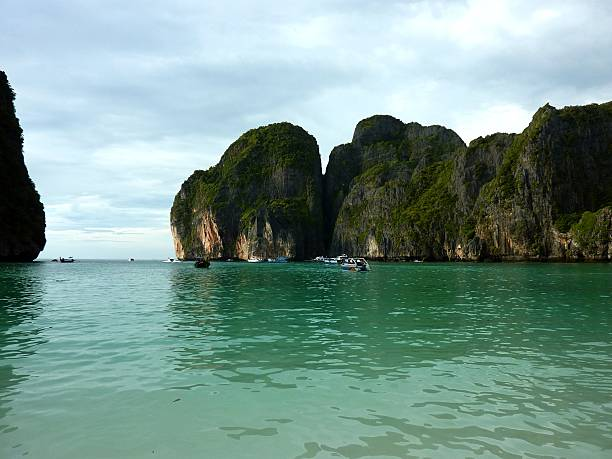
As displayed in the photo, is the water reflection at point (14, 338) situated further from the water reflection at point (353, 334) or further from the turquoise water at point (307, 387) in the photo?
the water reflection at point (353, 334)

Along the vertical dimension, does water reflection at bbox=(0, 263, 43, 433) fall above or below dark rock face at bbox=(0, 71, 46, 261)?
below

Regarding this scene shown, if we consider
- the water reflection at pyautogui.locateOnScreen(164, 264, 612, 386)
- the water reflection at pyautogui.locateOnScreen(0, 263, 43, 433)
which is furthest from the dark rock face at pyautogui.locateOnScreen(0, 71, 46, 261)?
the water reflection at pyautogui.locateOnScreen(164, 264, 612, 386)

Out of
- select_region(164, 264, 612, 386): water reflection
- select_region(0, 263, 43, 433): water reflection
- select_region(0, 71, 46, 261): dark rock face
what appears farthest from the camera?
select_region(0, 71, 46, 261): dark rock face

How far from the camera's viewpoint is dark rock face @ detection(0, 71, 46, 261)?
4323 inches

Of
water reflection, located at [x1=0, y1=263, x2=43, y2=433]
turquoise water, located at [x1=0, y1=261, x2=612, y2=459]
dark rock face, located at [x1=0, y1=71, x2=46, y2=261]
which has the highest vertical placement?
dark rock face, located at [x1=0, y1=71, x2=46, y2=261]

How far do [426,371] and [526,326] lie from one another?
10471 mm

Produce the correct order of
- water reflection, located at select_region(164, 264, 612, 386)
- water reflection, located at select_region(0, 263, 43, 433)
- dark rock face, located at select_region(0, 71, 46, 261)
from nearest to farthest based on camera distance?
water reflection, located at select_region(0, 263, 43, 433), water reflection, located at select_region(164, 264, 612, 386), dark rock face, located at select_region(0, 71, 46, 261)

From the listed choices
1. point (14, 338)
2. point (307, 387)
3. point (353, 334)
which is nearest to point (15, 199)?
point (14, 338)

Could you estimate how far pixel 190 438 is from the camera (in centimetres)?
844

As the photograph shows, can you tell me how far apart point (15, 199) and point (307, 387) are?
4915 inches

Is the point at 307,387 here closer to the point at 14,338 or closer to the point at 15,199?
the point at 14,338

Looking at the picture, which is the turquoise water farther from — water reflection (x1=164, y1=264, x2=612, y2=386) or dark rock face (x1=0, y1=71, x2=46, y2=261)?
dark rock face (x1=0, y1=71, x2=46, y2=261)

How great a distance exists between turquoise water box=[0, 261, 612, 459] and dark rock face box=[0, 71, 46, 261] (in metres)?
104

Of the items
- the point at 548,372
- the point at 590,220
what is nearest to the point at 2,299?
the point at 548,372
